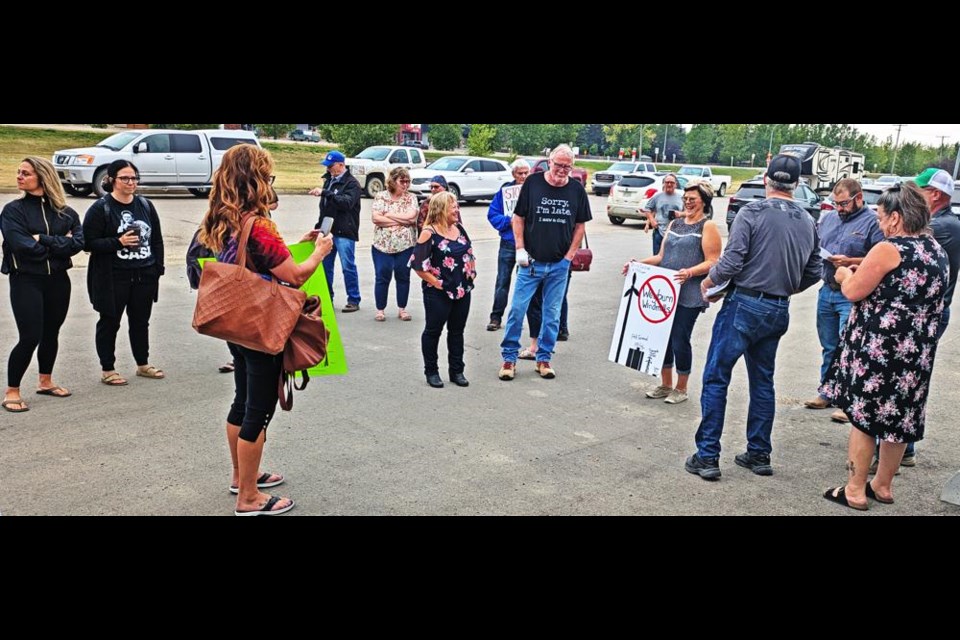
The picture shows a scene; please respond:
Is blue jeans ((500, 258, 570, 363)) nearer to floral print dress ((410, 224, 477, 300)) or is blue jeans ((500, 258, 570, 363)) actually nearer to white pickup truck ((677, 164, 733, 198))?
floral print dress ((410, 224, 477, 300))

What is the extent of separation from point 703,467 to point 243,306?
2.88 m

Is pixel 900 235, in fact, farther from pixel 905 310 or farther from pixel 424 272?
pixel 424 272

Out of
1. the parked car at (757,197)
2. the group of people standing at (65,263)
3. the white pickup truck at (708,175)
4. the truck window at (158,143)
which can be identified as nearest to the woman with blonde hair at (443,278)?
the group of people standing at (65,263)

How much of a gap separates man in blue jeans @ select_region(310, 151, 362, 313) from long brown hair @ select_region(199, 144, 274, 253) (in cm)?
499

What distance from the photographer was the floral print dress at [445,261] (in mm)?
6297

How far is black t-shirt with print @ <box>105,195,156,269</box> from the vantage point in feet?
18.7

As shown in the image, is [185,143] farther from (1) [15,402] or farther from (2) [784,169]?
(2) [784,169]

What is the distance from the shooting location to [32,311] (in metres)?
5.34

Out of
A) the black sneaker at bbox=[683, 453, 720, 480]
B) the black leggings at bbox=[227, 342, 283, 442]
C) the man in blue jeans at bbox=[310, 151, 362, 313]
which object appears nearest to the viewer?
the black leggings at bbox=[227, 342, 283, 442]

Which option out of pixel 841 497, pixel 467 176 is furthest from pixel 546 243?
pixel 467 176

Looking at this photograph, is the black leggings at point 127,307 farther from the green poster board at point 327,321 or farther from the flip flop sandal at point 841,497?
the flip flop sandal at point 841,497

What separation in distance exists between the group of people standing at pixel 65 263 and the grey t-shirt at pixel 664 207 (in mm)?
5179

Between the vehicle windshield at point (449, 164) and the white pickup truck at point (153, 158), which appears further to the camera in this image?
the vehicle windshield at point (449, 164)

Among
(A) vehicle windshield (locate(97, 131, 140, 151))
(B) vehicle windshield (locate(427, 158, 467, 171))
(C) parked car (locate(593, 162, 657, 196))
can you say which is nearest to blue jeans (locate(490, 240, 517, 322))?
(A) vehicle windshield (locate(97, 131, 140, 151))
